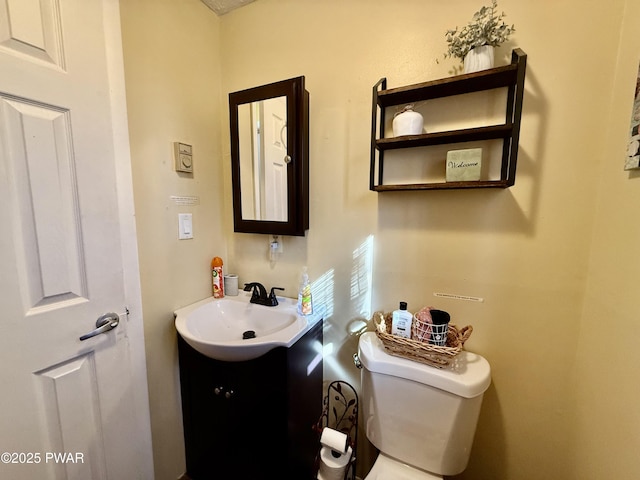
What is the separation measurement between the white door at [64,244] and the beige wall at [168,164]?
0.24ft

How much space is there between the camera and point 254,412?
3.24 feet

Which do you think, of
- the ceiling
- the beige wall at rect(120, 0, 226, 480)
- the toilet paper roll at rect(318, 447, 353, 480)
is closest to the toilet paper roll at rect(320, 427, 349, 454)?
the toilet paper roll at rect(318, 447, 353, 480)

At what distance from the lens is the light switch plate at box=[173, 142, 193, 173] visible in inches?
44.1

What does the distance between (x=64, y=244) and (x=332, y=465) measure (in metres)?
1.25

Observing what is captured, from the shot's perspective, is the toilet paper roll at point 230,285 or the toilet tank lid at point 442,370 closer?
the toilet tank lid at point 442,370

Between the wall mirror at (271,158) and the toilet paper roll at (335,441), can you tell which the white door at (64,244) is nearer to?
the wall mirror at (271,158)

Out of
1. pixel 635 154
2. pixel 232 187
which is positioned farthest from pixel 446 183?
pixel 232 187

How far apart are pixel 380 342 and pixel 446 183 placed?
2.23ft

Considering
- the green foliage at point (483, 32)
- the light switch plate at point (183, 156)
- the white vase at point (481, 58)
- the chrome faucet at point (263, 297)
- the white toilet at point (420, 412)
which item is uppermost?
the green foliage at point (483, 32)

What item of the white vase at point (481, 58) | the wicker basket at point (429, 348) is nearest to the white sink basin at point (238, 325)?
the wicker basket at point (429, 348)

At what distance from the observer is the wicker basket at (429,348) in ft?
2.73

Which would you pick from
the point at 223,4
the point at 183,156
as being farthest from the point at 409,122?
the point at 223,4

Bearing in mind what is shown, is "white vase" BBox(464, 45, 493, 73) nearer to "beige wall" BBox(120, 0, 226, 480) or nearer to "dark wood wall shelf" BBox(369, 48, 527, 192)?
"dark wood wall shelf" BBox(369, 48, 527, 192)

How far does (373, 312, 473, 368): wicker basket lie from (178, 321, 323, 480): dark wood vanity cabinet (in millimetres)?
362
